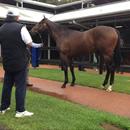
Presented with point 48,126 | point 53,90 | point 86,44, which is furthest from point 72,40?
point 48,126

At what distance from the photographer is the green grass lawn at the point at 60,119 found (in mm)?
6106

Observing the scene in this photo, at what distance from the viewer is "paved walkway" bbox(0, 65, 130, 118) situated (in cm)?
809

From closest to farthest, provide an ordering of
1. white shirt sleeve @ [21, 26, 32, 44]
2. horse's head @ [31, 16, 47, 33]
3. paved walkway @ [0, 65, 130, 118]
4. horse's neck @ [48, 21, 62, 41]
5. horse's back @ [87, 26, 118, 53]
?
1. white shirt sleeve @ [21, 26, 32, 44]
2. paved walkway @ [0, 65, 130, 118]
3. horse's back @ [87, 26, 118, 53]
4. horse's neck @ [48, 21, 62, 41]
5. horse's head @ [31, 16, 47, 33]

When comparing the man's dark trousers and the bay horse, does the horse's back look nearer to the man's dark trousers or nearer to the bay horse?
the bay horse

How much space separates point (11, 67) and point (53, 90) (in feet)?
12.7

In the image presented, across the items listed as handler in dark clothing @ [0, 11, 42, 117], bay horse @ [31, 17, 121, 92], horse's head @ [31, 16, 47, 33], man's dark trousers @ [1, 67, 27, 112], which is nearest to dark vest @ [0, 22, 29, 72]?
handler in dark clothing @ [0, 11, 42, 117]

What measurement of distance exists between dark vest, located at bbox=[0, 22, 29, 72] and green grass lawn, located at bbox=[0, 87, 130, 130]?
3.22 feet

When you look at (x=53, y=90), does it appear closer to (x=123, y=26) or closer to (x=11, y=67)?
(x=11, y=67)

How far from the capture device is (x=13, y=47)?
6.62 metres

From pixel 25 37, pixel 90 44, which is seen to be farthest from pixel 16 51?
pixel 90 44

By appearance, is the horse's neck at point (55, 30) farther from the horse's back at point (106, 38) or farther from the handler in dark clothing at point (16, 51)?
the handler in dark clothing at point (16, 51)

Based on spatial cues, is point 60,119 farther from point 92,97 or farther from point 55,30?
point 55,30

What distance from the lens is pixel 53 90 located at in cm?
1042

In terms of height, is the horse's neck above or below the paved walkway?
above
